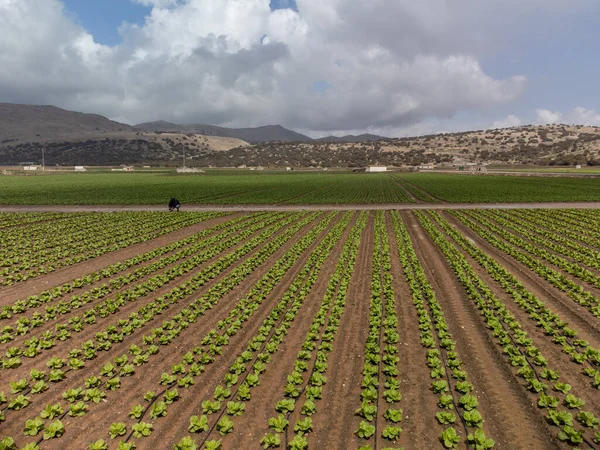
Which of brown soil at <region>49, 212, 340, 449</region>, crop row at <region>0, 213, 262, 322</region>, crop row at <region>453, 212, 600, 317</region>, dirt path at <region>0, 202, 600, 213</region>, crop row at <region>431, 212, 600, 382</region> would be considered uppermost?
dirt path at <region>0, 202, 600, 213</region>

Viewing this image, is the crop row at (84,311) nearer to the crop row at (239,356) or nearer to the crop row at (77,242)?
the crop row at (239,356)

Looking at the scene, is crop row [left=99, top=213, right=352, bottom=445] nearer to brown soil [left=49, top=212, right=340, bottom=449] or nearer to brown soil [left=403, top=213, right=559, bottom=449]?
brown soil [left=49, top=212, right=340, bottom=449]

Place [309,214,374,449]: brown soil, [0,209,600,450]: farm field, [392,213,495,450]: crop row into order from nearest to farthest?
1. [392,213,495,450]: crop row
2. [309,214,374,449]: brown soil
3. [0,209,600,450]: farm field

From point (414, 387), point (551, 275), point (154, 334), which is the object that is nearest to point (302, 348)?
point (414, 387)

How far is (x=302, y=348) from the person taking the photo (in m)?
11.2

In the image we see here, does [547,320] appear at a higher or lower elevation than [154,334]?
higher

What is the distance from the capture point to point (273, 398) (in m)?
8.88

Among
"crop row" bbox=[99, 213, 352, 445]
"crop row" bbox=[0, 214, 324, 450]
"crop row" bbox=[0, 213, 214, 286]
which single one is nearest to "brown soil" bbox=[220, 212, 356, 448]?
"crop row" bbox=[99, 213, 352, 445]

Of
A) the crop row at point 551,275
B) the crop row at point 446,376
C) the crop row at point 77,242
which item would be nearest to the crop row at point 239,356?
the crop row at point 446,376

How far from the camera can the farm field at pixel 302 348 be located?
7.80 m

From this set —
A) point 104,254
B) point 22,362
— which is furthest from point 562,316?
point 104,254

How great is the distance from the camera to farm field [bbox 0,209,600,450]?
780 centimetres

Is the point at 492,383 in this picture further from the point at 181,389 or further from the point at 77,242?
the point at 77,242

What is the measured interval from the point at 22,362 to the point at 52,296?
6.02 m
